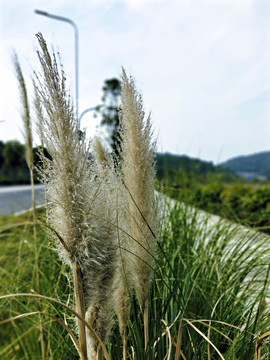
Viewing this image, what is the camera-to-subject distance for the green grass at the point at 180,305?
1458mm

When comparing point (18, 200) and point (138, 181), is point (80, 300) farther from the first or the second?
point (18, 200)

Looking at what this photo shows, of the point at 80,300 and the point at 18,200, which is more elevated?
the point at 80,300

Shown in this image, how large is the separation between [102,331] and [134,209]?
46 cm

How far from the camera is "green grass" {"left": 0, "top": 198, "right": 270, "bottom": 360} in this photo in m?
1.46

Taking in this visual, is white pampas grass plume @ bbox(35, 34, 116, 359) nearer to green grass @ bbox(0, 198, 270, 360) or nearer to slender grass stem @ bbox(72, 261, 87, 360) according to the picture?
slender grass stem @ bbox(72, 261, 87, 360)

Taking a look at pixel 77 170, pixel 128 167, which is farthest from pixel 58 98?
pixel 128 167

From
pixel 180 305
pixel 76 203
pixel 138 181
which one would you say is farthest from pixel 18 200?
pixel 76 203

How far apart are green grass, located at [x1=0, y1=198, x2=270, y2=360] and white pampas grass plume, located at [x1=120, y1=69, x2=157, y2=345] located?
10 cm

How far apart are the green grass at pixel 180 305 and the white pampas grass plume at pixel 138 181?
103 mm

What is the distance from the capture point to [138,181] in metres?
1.25

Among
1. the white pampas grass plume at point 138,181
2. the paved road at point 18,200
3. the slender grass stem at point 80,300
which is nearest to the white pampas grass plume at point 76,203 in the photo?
the slender grass stem at point 80,300

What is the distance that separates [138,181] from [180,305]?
2.02ft

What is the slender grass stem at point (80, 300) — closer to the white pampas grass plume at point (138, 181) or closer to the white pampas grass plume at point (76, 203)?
the white pampas grass plume at point (76, 203)

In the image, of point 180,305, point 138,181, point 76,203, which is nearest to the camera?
point 76,203
